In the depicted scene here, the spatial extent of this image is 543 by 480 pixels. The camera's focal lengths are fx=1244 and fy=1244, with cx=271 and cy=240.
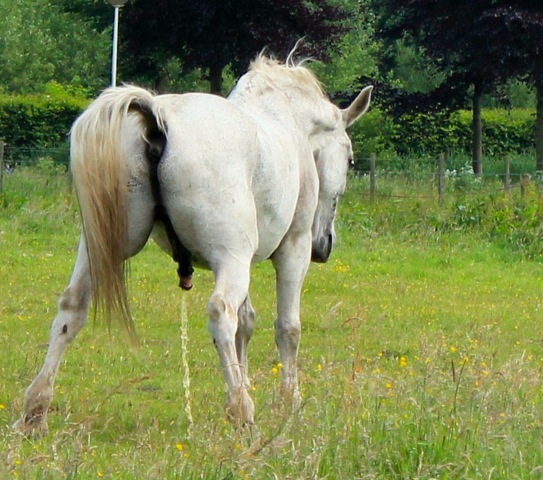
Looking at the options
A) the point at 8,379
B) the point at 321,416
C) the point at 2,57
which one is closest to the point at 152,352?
the point at 8,379

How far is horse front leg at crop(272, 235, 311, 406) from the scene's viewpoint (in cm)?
752

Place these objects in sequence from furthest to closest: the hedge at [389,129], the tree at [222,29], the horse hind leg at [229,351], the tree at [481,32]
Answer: the hedge at [389,129] < the tree at [222,29] < the tree at [481,32] < the horse hind leg at [229,351]

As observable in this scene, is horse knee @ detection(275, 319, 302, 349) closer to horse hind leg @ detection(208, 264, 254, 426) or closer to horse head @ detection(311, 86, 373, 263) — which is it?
horse head @ detection(311, 86, 373, 263)

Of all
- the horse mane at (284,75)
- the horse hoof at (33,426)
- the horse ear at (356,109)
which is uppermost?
the horse mane at (284,75)

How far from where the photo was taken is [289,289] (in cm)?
754

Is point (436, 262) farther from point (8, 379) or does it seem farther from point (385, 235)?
point (8, 379)

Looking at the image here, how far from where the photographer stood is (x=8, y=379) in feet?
26.2

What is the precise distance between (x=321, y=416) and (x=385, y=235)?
12302 millimetres

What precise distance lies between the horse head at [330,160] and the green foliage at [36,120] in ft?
72.2

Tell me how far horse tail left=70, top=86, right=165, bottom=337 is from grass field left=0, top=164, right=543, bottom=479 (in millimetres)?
498

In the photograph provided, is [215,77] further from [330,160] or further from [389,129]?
[330,160]

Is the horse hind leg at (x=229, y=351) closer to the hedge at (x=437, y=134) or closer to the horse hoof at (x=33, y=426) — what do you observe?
the horse hoof at (x=33, y=426)

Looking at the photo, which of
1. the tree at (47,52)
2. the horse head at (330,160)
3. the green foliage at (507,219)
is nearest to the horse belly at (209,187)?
the horse head at (330,160)

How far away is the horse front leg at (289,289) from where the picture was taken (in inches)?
296
